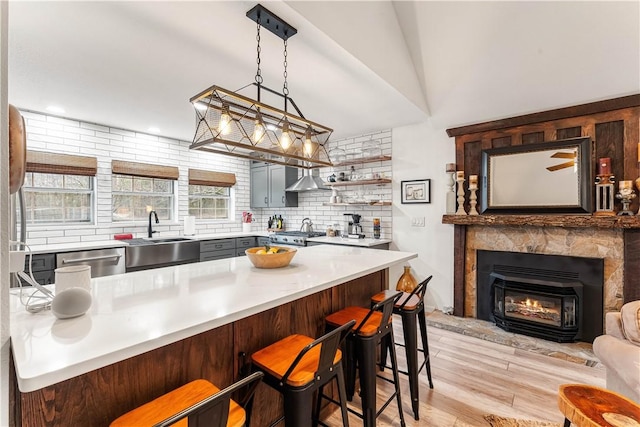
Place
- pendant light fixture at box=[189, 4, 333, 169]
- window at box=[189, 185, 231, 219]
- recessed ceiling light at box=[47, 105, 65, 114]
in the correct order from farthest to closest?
window at box=[189, 185, 231, 219] < recessed ceiling light at box=[47, 105, 65, 114] < pendant light fixture at box=[189, 4, 333, 169]

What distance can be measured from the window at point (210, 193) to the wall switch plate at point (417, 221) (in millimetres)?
3200

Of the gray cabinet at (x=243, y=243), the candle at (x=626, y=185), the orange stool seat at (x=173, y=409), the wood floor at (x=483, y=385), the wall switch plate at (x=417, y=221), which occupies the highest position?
the candle at (x=626, y=185)

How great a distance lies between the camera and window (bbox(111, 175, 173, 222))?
13.1ft

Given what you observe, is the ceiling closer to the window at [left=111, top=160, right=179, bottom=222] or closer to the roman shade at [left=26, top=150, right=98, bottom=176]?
the roman shade at [left=26, top=150, right=98, bottom=176]

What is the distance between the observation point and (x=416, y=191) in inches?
151

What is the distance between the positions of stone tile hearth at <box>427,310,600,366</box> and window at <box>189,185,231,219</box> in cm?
378

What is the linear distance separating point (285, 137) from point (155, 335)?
1.43 m

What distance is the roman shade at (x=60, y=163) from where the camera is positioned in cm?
324

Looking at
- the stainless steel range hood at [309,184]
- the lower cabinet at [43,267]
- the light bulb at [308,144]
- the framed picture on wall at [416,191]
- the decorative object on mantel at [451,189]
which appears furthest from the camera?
the stainless steel range hood at [309,184]

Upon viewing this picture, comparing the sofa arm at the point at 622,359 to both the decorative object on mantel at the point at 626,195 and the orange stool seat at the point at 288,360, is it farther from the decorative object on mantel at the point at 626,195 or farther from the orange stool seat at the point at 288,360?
the orange stool seat at the point at 288,360

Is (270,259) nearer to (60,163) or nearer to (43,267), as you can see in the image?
(43,267)

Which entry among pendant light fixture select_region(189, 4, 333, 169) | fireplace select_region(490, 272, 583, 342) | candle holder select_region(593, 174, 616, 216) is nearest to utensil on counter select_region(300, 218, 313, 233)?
fireplace select_region(490, 272, 583, 342)

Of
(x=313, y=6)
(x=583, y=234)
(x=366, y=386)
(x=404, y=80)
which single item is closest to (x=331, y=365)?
(x=366, y=386)

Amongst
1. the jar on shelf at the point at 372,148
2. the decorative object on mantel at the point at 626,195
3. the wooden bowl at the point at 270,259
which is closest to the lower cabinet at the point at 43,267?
the wooden bowl at the point at 270,259
